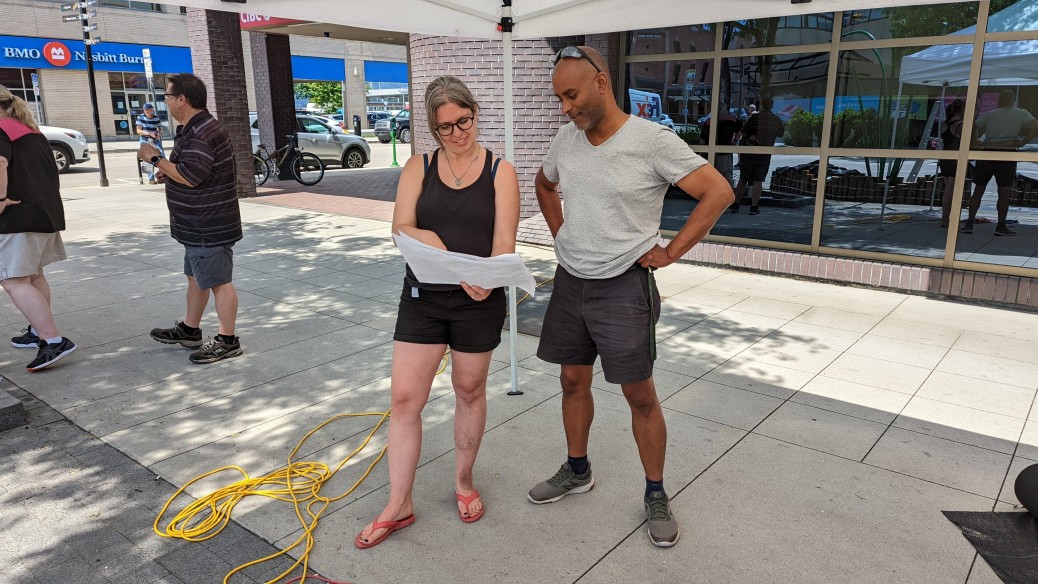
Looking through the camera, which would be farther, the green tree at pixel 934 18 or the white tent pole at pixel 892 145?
the white tent pole at pixel 892 145

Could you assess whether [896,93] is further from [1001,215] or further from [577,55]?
[577,55]

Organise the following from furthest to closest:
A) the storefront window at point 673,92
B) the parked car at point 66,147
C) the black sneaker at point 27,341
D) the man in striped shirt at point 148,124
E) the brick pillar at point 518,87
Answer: the parked car at point 66,147, the man in striped shirt at point 148,124, the brick pillar at point 518,87, the storefront window at point 673,92, the black sneaker at point 27,341

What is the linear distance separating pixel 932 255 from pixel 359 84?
148ft

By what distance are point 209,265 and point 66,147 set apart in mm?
17299

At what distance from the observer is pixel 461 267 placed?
8.59 ft

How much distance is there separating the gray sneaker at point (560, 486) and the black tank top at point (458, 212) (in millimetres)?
1089

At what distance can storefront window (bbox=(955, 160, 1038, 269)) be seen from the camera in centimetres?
637

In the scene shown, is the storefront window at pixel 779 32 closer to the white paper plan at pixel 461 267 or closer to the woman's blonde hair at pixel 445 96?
the woman's blonde hair at pixel 445 96

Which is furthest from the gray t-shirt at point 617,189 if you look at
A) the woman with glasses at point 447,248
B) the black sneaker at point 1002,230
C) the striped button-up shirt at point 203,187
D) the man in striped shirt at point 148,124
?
the man in striped shirt at point 148,124

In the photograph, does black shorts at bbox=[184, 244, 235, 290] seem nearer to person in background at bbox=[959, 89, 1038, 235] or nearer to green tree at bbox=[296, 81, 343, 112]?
person in background at bbox=[959, 89, 1038, 235]

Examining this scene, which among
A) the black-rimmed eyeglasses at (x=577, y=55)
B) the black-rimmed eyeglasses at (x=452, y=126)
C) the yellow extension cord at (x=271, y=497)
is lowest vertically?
the yellow extension cord at (x=271, y=497)

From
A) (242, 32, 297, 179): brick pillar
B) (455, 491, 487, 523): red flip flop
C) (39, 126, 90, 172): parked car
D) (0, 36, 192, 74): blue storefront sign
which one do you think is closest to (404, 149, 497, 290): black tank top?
(455, 491, 487, 523): red flip flop

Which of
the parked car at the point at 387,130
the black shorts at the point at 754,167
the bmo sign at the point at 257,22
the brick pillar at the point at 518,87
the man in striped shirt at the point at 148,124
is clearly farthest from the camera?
the parked car at the point at 387,130

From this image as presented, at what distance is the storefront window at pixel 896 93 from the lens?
656 cm
